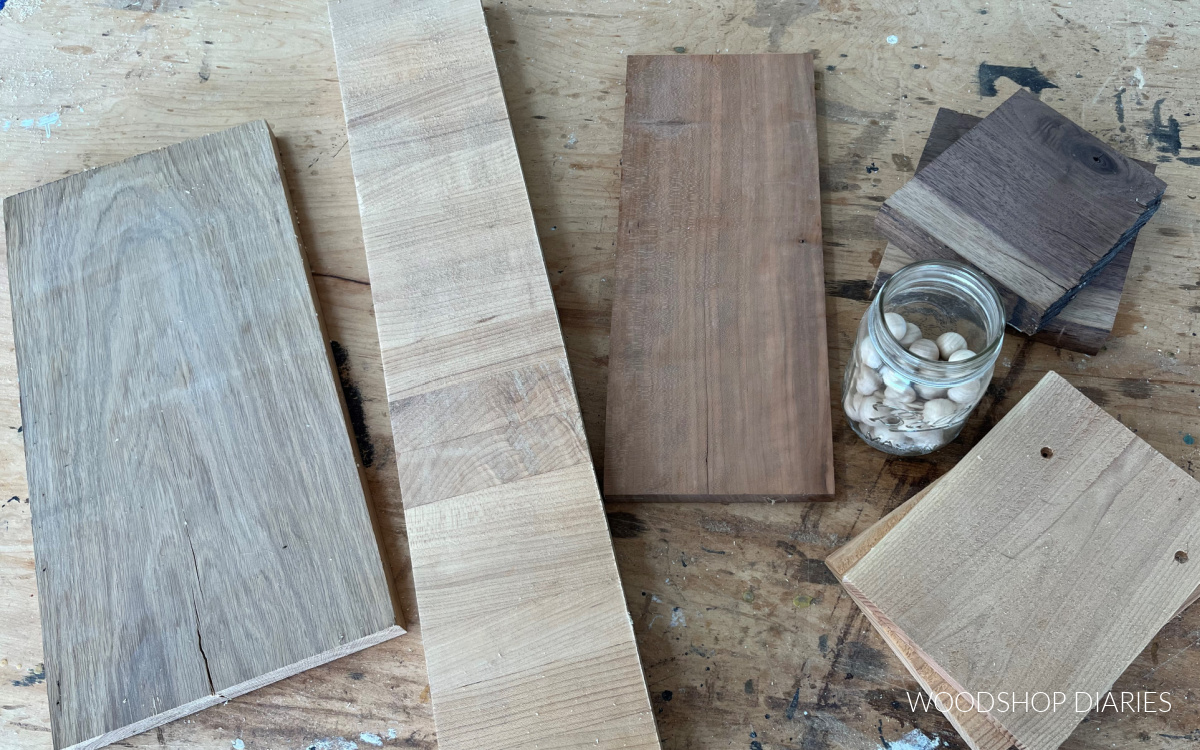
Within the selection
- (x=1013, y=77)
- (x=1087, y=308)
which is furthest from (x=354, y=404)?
(x=1013, y=77)

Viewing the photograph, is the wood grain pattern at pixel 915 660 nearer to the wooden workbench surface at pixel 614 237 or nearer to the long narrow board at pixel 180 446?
the wooden workbench surface at pixel 614 237

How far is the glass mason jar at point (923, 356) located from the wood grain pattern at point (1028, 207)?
96 mm

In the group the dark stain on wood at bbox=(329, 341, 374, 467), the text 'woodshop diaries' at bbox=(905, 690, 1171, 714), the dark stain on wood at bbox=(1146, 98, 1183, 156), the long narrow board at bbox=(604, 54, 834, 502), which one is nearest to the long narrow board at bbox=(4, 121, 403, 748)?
the dark stain on wood at bbox=(329, 341, 374, 467)

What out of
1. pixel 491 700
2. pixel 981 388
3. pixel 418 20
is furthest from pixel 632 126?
pixel 491 700

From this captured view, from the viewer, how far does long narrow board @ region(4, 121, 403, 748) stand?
1017 millimetres

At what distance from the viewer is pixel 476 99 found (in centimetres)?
126

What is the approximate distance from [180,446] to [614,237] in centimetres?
76

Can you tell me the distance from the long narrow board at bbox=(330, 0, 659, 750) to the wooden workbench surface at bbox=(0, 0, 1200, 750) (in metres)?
0.11

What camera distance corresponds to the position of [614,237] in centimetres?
126

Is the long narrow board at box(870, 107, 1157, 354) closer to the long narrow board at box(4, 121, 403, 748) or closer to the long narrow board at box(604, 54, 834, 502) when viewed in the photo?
the long narrow board at box(604, 54, 834, 502)

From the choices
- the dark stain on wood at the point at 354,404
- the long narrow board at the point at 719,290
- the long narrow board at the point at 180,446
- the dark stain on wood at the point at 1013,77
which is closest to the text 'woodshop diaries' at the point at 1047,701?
the long narrow board at the point at 719,290

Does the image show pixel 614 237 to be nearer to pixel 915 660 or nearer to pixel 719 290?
pixel 719 290

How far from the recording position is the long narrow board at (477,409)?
92cm

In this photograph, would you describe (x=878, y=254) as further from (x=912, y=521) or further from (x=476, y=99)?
(x=476, y=99)
